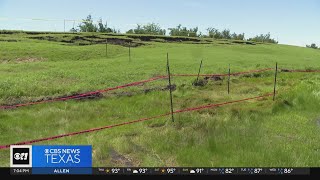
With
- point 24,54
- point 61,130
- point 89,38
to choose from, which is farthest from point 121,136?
point 89,38

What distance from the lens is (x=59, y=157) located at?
25.8 ft

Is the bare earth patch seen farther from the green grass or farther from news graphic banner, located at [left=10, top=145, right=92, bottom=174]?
news graphic banner, located at [left=10, top=145, right=92, bottom=174]

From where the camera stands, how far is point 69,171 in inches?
310

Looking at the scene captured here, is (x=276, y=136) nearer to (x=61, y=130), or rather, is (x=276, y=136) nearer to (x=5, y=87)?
(x=61, y=130)

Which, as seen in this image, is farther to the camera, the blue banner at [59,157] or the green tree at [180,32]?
the green tree at [180,32]

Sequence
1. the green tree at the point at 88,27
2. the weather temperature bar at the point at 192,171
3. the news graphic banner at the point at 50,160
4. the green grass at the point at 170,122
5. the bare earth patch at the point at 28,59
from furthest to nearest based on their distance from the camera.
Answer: the green tree at the point at 88,27
the bare earth patch at the point at 28,59
the green grass at the point at 170,122
the weather temperature bar at the point at 192,171
the news graphic banner at the point at 50,160

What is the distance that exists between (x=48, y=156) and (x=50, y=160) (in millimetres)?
91

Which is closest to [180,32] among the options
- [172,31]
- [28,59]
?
[172,31]

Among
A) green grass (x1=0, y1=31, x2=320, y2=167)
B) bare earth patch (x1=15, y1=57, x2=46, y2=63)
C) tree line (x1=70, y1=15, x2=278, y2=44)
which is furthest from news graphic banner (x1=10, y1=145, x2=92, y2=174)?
tree line (x1=70, y1=15, x2=278, y2=44)

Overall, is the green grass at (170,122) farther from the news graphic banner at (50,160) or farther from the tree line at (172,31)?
the tree line at (172,31)

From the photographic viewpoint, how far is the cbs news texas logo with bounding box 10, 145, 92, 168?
25.9 ft

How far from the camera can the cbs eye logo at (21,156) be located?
7941mm

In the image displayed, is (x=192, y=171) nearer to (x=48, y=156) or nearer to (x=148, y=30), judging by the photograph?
(x=48, y=156)

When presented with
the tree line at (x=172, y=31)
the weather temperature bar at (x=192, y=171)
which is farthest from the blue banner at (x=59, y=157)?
the tree line at (x=172, y=31)
